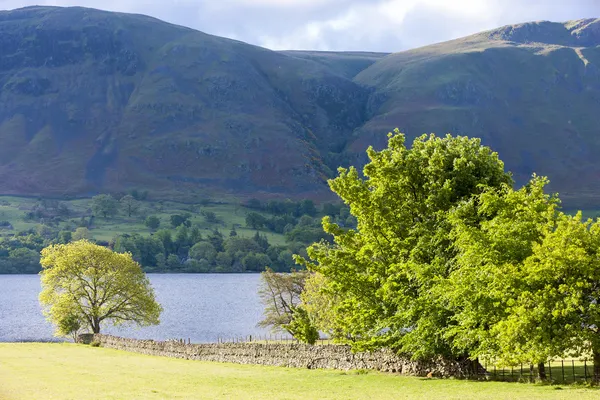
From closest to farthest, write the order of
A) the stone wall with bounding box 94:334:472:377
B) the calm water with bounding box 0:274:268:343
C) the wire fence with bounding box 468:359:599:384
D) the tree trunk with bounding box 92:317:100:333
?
the wire fence with bounding box 468:359:599:384
the stone wall with bounding box 94:334:472:377
the tree trunk with bounding box 92:317:100:333
the calm water with bounding box 0:274:268:343

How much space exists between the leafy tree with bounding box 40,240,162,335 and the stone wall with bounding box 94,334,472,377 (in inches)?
673

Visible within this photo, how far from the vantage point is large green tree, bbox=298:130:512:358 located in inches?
2124

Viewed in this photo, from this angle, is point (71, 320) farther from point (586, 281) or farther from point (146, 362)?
point (586, 281)

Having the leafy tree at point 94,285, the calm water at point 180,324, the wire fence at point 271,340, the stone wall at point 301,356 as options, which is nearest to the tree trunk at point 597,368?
the stone wall at point 301,356

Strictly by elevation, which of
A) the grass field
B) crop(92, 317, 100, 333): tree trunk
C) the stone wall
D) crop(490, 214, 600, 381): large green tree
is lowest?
the grass field

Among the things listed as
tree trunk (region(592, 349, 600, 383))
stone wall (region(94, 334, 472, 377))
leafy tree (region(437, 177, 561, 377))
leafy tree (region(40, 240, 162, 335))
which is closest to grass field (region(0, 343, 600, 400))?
stone wall (region(94, 334, 472, 377))

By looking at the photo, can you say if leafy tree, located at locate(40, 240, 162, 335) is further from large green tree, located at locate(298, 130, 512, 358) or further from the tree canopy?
large green tree, located at locate(298, 130, 512, 358)

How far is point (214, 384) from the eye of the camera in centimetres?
5353

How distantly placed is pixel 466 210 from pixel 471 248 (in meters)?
4.93

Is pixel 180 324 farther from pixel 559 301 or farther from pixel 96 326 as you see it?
pixel 559 301

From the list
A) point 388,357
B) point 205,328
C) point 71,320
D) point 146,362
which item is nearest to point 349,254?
point 388,357

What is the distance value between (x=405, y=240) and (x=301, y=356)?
18.0 m

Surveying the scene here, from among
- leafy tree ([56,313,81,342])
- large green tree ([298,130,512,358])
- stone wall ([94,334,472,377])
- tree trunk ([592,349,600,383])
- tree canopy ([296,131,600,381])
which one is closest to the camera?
tree canopy ([296,131,600,381])

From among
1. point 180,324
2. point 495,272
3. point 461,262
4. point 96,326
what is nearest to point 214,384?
point 461,262
